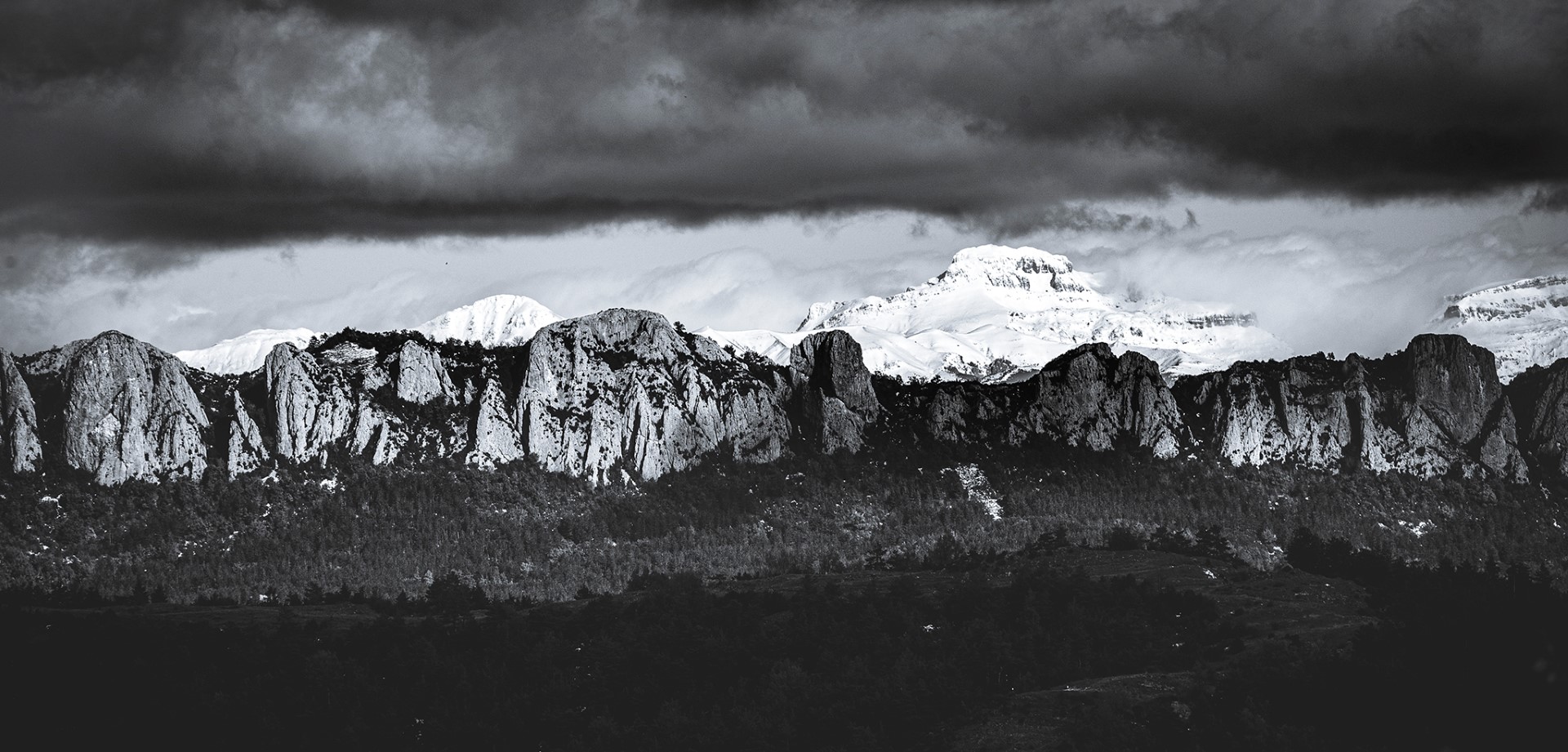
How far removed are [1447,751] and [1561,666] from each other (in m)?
45.9

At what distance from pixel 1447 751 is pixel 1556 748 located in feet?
249

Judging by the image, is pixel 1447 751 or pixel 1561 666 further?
pixel 1447 751

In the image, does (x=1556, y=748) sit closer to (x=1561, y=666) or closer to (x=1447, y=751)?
(x=1447, y=751)

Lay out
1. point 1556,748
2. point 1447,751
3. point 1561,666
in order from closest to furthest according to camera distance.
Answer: point 1561,666, point 1447,751, point 1556,748

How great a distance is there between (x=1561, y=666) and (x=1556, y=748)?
121 m

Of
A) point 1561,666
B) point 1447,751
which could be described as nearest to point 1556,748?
point 1447,751

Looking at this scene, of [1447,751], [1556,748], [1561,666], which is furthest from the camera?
[1556,748]

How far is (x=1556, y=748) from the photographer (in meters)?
200

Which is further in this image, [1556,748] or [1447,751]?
[1556,748]

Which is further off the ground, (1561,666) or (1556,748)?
(1561,666)

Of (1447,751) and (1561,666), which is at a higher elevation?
(1561,666)

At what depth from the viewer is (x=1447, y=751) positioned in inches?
5241
